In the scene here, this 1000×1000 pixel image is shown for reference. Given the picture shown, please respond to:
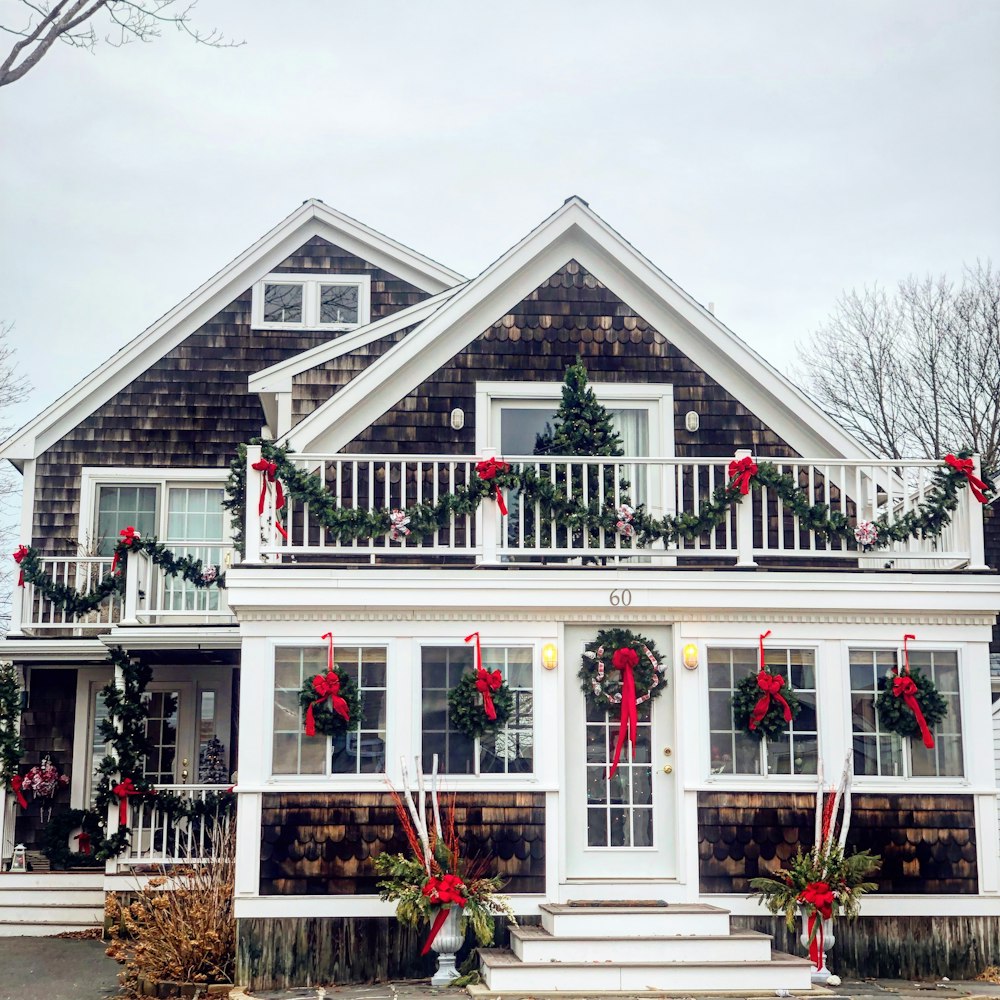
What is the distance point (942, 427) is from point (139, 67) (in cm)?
1962

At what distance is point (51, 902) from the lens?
14.7 metres

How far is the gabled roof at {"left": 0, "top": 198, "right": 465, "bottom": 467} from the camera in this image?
1723 cm

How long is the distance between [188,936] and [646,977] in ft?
12.4

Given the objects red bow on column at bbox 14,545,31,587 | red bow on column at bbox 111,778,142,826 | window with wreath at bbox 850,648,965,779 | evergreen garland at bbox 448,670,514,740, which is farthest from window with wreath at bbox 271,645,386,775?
red bow on column at bbox 14,545,31,587

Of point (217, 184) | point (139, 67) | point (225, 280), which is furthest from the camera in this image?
point (217, 184)

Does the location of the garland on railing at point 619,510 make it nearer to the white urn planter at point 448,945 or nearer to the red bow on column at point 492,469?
the red bow on column at point 492,469

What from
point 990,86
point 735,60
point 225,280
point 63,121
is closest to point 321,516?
point 225,280

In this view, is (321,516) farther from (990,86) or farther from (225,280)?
(990,86)

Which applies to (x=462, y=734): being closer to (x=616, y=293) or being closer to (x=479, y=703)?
(x=479, y=703)

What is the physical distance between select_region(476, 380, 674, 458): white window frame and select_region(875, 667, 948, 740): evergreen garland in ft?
10.9

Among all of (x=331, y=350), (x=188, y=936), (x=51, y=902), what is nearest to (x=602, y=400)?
(x=331, y=350)

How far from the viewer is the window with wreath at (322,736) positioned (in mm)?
10977

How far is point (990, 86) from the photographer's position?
22.7 metres

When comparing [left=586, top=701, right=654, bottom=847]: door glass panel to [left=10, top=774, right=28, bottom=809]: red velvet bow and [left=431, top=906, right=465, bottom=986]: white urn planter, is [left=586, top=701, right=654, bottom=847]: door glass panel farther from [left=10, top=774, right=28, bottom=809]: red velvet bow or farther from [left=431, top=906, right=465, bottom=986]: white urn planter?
[left=10, top=774, right=28, bottom=809]: red velvet bow
